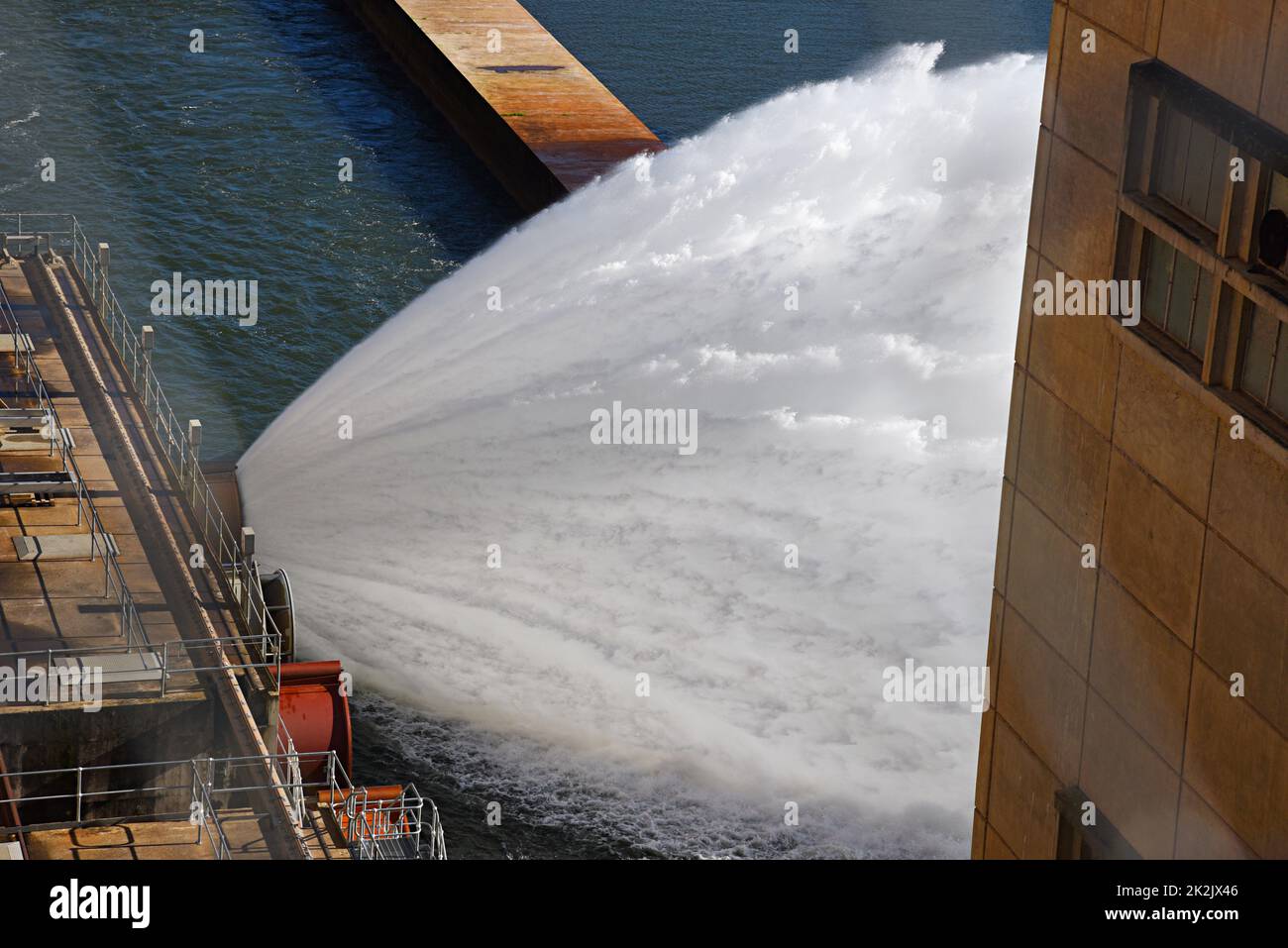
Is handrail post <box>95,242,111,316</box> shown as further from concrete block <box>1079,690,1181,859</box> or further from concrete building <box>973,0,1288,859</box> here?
concrete block <box>1079,690,1181,859</box>

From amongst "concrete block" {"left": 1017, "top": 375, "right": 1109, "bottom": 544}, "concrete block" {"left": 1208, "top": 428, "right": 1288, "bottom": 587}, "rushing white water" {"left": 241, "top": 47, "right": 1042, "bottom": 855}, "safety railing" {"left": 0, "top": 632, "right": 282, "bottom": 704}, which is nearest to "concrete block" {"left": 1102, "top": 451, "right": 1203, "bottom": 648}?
"concrete block" {"left": 1017, "top": 375, "right": 1109, "bottom": 544}

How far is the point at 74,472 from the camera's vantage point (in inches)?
1167

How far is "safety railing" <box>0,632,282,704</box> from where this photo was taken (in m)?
23.0

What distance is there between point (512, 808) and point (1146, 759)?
15886 millimetres

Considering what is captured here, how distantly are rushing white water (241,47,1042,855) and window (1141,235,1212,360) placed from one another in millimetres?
15515

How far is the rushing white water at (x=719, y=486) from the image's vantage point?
93.9ft

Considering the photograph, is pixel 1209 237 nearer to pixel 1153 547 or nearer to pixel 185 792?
pixel 1153 547

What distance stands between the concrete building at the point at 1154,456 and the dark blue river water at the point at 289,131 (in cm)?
2723

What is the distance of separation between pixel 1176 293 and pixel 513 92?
50.3m

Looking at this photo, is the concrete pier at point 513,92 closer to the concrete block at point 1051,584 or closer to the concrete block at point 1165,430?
the concrete block at point 1051,584

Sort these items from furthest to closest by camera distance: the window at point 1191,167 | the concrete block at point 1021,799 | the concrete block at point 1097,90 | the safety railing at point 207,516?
the safety railing at point 207,516 → the concrete block at point 1021,799 → the concrete block at point 1097,90 → the window at point 1191,167

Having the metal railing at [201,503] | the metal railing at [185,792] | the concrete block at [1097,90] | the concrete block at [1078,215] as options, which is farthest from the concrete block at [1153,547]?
the metal railing at [201,503]

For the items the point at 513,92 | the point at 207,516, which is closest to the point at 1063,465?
the point at 207,516
